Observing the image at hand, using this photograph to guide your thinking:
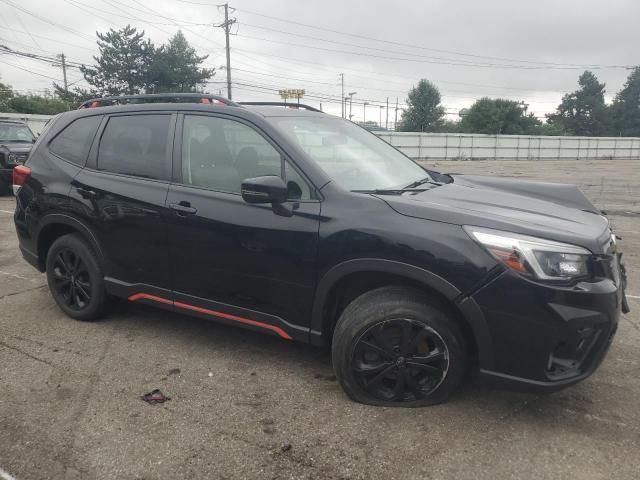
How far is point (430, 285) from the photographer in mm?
2631

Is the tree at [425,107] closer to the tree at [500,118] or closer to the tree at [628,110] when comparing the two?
the tree at [500,118]

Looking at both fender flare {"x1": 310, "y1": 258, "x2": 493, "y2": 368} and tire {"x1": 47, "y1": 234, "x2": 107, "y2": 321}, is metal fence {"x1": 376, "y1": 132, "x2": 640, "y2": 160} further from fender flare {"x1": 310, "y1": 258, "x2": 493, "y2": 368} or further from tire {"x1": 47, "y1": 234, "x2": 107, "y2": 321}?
fender flare {"x1": 310, "y1": 258, "x2": 493, "y2": 368}

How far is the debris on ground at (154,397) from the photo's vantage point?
298 centimetres

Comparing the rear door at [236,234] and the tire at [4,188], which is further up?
the rear door at [236,234]

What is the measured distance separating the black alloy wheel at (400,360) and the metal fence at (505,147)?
1223 inches

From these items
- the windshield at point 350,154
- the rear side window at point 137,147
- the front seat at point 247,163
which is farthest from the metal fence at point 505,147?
the front seat at point 247,163

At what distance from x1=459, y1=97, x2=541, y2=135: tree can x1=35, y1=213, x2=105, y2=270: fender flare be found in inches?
3038

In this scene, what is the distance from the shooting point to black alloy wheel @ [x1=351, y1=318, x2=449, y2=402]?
2.72 m

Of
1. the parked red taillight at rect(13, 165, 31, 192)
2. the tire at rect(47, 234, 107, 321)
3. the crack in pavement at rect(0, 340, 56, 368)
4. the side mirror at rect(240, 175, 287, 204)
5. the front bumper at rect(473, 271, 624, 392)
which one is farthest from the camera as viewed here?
the parked red taillight at rect(13, 165, 31, 192)

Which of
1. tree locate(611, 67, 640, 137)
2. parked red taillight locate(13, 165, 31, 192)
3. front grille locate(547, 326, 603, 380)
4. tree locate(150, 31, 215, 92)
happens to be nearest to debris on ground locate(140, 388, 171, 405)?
front grille locate(547, 326, 603, 380)

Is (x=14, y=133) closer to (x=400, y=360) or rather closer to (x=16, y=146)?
(x=16, y=146)

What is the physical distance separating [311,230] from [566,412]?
1745 millimetres

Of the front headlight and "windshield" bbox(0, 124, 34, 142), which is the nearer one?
the front headlight

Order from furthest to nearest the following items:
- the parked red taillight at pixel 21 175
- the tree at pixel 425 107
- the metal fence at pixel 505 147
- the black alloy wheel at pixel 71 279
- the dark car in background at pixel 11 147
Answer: the tree at pixel 425 107
the metal fence at pixel 505 147
the dark car in background at pixel 11 147
the parked red taillight at pixel 21 175
the black alloy wheel at pixel 71 279
